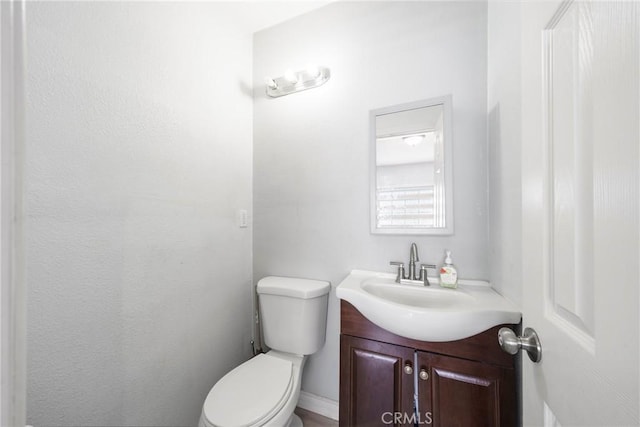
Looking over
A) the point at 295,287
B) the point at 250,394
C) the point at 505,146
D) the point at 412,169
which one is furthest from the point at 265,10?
the point at 250,394

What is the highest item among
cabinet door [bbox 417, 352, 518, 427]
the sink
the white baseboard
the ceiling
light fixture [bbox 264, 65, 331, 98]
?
the ceiling

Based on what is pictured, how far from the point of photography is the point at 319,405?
4.47 feet

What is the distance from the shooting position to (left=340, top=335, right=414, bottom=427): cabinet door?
904mm

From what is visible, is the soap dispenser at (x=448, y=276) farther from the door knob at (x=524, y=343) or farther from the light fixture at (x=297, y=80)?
the light fixture at (x=297, y=80)

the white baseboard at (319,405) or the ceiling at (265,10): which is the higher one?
the ceiling at (265,10)

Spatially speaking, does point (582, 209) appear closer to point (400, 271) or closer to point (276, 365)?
point (400, 271)

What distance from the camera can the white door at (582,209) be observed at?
0.26 m

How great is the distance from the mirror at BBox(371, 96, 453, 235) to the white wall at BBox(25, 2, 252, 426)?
88 centimetres

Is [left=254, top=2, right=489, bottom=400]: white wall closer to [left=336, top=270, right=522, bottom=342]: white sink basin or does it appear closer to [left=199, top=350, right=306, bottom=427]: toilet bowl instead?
[left=336, top=270, right=522, bottom=342]: white sink basin

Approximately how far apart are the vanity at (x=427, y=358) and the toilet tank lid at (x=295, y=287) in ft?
0.85

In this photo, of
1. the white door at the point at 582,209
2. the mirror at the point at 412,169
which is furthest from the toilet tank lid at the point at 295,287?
the white door at the point at 582,209

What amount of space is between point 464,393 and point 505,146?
3.03 feet

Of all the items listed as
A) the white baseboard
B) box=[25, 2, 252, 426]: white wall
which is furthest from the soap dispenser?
box=[25, 2, 252, 426]: white wall

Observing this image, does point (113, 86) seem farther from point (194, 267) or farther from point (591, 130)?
point (591, 130)
